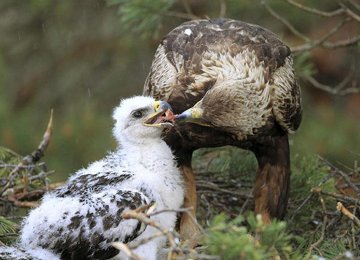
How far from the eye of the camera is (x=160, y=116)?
6.94 meters

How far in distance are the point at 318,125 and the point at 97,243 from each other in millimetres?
4812

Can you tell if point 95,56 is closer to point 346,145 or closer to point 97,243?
point 346,145

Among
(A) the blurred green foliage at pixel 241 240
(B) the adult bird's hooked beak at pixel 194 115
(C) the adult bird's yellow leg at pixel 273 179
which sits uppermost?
(B) the adult bird's hooked beak at pixel 194 115

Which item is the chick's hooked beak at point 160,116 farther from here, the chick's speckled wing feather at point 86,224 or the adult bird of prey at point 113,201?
the chick's speckled wing feather at point 86,224

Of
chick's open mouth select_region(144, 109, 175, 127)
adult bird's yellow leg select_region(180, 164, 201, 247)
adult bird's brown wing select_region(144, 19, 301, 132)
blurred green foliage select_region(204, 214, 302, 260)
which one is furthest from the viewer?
adult bird's yellow leg select_region(180, 164, 201, 247)

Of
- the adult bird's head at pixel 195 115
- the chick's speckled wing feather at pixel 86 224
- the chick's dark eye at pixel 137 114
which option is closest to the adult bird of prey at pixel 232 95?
the adult bird's head at pixel 195 115

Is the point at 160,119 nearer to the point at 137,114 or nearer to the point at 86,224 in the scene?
the point at 137,114

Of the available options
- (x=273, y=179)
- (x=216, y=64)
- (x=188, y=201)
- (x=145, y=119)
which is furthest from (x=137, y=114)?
(x=273, y=179)

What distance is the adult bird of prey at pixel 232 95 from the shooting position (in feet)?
24.1

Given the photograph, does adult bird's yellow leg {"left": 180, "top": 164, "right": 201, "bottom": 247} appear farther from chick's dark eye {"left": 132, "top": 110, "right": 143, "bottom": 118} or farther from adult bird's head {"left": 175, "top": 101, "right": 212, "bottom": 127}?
chick's dark eye {"left": 132, "top": 110, "right": 143, "bottom": 118}

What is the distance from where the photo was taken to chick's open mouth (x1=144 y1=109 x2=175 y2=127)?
691 centimetres

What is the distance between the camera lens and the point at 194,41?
303 inches

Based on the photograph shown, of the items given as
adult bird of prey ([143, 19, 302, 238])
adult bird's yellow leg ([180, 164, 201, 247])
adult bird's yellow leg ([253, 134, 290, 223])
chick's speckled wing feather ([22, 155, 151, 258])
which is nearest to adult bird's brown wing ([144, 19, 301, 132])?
adult bird of prey ([143, 19, 302, 238])

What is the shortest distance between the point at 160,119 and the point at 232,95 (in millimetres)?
582
